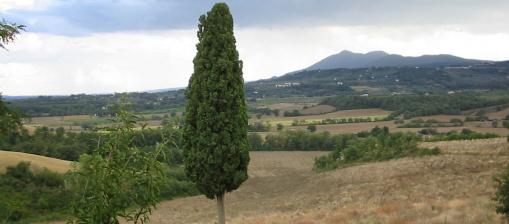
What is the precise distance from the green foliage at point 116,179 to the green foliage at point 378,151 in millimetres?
51788

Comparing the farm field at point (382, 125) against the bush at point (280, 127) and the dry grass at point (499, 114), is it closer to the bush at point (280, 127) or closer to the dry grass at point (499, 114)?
the bush at point (280, 127)

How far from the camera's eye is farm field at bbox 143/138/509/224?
24.1 meters

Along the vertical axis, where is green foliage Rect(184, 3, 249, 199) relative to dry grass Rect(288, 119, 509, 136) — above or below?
above

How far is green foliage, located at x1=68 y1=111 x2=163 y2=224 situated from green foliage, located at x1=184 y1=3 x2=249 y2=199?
34.5ft

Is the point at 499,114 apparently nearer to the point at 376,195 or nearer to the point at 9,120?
the point at 376,195

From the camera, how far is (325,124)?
115 meters

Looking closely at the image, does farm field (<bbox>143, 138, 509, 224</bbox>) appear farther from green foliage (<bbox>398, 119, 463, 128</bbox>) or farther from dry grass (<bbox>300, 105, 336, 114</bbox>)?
dry grass (<bbox>300, 105, 336, 114</bbox>)

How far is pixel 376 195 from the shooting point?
1526 inches

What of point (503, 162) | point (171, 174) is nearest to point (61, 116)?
point (171, 174)

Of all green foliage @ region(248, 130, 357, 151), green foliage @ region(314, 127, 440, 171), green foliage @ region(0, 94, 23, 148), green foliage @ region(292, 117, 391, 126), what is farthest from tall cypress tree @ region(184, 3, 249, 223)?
green foliage @ region(292, 117, 391, 126)

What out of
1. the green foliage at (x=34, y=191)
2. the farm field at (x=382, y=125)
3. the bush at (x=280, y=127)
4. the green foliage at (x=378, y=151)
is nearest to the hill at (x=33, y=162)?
the green foliage at (x=34, y=191)

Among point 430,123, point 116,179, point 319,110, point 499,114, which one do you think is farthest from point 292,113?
point 116,179

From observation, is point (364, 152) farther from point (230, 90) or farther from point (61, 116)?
point (61, 116)

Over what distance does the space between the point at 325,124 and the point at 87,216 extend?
4276 inches
